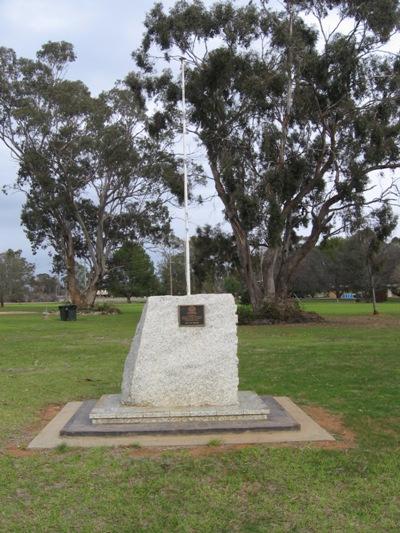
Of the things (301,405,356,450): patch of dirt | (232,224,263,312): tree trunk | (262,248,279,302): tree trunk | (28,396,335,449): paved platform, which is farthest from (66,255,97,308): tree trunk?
(28,396,335,449): paved platform

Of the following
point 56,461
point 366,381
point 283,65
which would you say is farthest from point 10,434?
point 283,65

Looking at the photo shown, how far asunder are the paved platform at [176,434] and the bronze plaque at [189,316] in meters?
1.06

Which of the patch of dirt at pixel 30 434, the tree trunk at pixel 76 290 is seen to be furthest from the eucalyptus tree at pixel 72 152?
the patch of dirt at pixel 30 434

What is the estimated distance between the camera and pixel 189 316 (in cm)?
634

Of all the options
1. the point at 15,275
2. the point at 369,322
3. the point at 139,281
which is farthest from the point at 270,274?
the point at 15,275

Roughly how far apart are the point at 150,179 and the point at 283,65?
1789cm

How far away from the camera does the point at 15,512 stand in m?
3.90

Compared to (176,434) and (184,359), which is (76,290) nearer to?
(184,359)

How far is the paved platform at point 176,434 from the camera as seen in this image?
5.44 m

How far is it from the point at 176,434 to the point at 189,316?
4.20 ft

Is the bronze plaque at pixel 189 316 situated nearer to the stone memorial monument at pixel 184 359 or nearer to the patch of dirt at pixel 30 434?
the stone memorial monument at pixel 184 359

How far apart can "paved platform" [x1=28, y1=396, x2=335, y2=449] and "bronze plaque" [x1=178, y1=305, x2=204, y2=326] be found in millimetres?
1062

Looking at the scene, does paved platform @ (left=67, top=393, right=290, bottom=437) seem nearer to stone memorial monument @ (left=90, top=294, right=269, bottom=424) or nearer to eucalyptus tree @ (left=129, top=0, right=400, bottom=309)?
stone memorial monument @ (left=90, top=294, right=269, bottom=424)

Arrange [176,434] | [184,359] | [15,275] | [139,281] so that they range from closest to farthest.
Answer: [176,434], [184,359], [139,281], [15,275]
